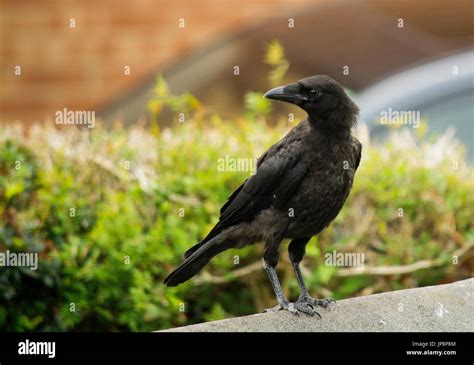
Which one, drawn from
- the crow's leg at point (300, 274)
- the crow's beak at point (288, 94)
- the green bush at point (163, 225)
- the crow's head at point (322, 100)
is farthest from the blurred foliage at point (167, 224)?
the crow's beak at point (288, 94)

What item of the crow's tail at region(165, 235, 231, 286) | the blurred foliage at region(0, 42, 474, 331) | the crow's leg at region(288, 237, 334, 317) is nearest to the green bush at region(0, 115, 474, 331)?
the blurred foliage at region(0, 42, 474, 331)

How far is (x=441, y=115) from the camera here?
6.42m

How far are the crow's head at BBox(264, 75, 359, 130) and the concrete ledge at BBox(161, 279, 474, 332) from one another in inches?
30.2

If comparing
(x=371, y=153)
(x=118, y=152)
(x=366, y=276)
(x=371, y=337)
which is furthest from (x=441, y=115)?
(x=371, y=337)

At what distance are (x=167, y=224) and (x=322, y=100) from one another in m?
1.45

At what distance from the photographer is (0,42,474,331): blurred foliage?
490 centimetres

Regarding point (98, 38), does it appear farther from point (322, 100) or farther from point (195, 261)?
point (322, 100)

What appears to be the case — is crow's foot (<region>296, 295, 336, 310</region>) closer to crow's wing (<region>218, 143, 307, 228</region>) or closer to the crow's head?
crow's wing (<region>218, 143, 307, 228</region>)

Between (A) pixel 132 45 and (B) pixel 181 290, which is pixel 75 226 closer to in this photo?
(B) pixel 181 290

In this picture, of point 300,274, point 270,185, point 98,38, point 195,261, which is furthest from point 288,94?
point 98,38

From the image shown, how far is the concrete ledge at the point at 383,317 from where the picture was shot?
3996 mm

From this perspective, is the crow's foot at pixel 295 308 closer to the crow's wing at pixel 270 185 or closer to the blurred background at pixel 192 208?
the crow's wing at pixel 270 185

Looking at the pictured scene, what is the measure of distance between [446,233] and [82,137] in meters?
2.09

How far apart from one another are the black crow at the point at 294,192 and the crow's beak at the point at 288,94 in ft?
0.46
